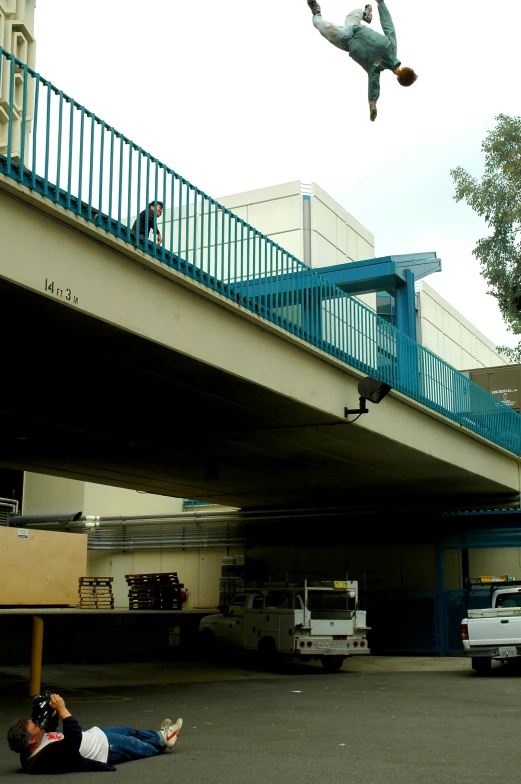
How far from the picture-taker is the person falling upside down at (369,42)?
11.3m

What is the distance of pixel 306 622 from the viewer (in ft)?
70.5

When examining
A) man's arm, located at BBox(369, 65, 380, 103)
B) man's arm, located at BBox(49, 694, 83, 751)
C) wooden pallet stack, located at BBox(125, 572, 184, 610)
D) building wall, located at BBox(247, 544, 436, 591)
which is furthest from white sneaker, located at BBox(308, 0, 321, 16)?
wooden pallet stack, located at BBox(125, 572, 184, 610)

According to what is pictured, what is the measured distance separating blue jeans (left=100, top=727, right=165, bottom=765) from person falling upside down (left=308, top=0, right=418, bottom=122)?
7391 millimetres

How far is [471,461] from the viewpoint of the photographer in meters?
25.0

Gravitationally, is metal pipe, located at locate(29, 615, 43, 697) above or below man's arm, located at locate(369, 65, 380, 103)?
below

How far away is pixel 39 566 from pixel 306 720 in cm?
411

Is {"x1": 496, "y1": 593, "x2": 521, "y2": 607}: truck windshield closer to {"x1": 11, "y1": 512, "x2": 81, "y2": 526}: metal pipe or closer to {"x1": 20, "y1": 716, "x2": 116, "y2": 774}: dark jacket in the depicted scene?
{"x1": 20, "y1": 716, "x2": 116, "y2": 774}: dark jacket

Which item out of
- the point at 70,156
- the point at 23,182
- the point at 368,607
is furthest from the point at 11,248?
the point at 368,607

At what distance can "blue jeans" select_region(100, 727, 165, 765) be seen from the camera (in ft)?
29.1

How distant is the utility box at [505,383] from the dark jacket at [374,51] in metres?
28.8

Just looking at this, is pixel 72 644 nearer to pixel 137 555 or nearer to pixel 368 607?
pixel 368 607

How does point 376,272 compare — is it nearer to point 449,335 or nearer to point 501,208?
point 501,208

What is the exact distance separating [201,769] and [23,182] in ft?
20.5

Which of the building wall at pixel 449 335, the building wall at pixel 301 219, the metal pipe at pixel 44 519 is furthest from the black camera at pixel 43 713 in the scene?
the building wall at pixel 449 335
